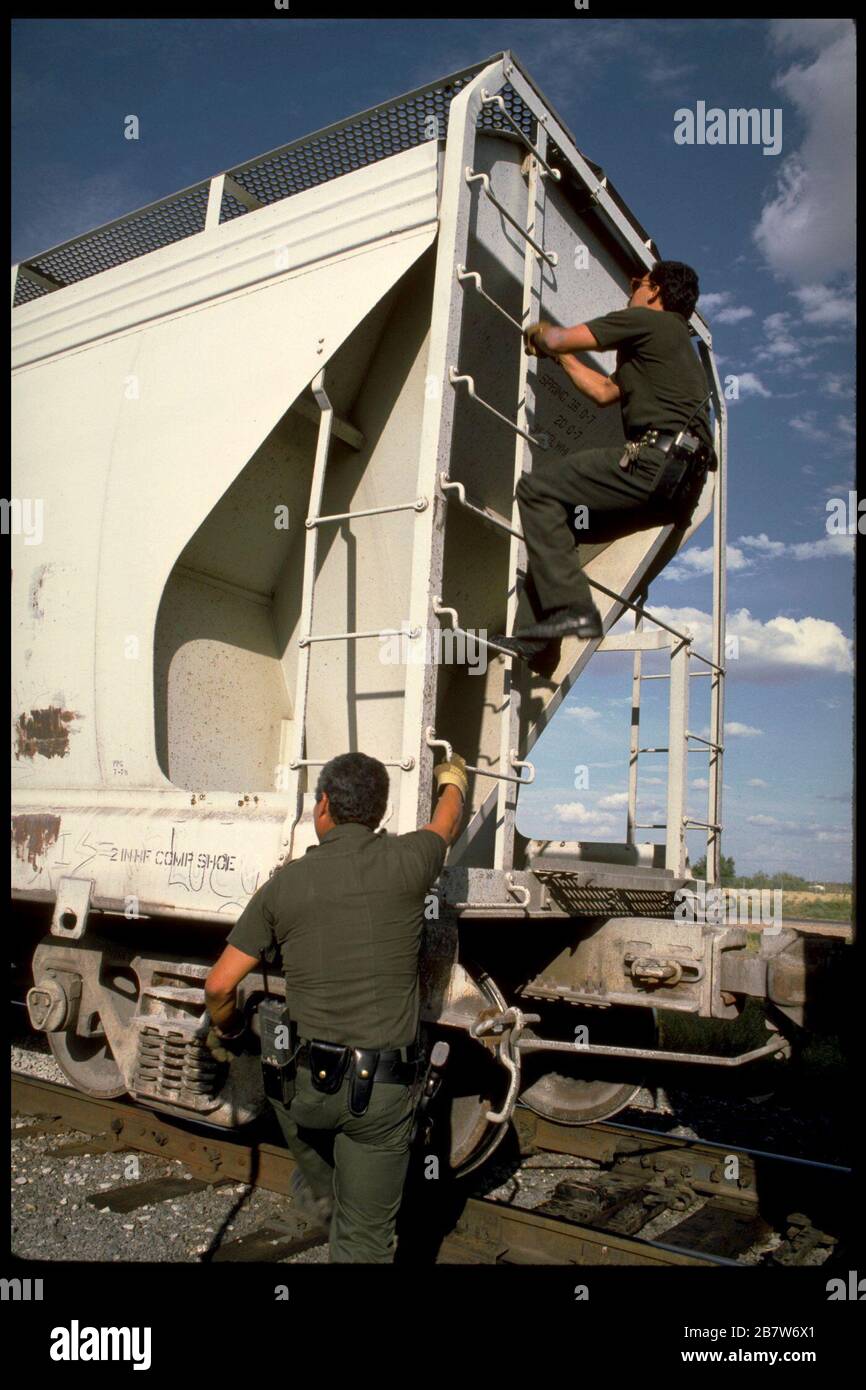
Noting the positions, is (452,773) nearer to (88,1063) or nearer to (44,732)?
(44,732)

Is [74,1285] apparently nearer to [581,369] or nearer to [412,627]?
[412,627]

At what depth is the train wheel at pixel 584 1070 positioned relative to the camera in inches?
211

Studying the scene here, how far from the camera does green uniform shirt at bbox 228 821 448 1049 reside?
3074 mm

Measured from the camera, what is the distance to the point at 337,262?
4.15 metres

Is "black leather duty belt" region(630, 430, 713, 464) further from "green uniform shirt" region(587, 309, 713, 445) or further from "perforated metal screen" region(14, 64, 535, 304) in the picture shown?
"perforated metal screen" region(14, 64, 535, 304)

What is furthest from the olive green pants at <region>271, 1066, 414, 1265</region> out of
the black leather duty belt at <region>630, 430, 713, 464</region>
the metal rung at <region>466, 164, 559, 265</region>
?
the metal rung at <region>466, 164, 559, 265</region>

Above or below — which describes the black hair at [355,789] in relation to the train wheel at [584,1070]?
above

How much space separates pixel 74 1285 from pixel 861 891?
299cm

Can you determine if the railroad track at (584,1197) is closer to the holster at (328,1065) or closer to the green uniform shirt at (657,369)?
the holster at (328,1065)

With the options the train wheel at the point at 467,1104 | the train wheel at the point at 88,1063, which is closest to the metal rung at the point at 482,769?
the train wheel at the point at 467,1104

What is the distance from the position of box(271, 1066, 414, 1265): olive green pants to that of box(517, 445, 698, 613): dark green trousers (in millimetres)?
1856

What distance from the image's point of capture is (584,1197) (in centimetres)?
480

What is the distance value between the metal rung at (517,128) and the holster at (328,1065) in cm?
353

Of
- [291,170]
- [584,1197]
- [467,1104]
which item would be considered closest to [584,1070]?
[584,1197]
